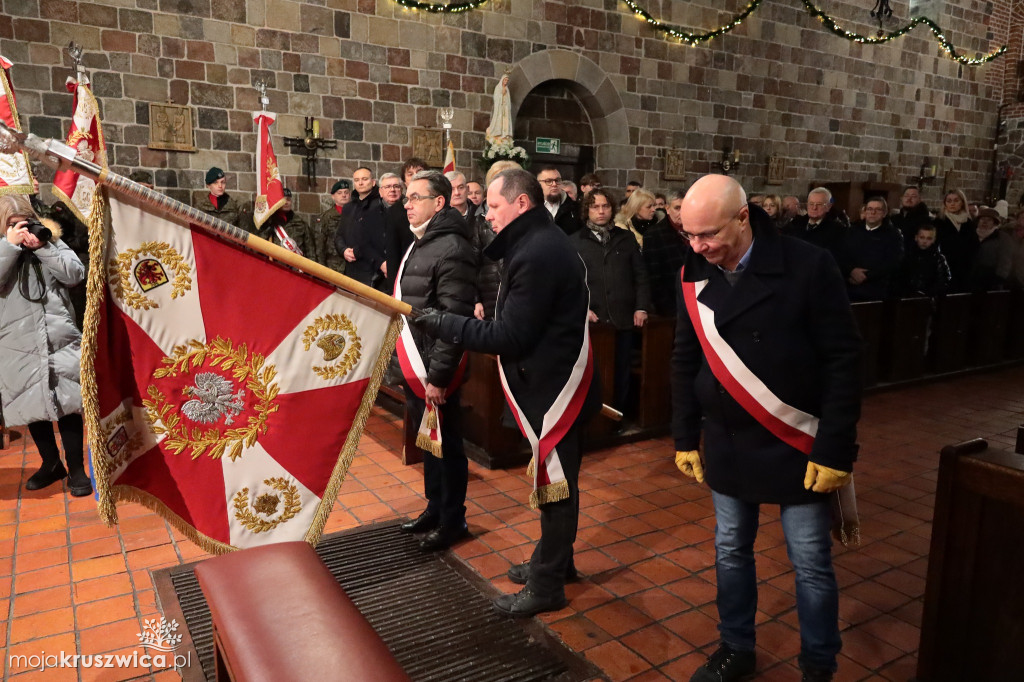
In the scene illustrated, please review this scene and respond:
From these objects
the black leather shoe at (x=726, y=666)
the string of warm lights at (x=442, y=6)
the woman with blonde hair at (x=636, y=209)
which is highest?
the string of warm lights at (x=442, y=6)

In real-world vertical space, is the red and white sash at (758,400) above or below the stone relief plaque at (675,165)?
below

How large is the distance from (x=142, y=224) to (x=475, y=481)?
2903 mm

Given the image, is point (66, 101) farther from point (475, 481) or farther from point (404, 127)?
point (475, 481)

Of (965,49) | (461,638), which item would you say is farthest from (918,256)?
(965,49)

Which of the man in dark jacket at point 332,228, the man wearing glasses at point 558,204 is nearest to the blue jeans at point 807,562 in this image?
the man wearing glasses at point 558,204

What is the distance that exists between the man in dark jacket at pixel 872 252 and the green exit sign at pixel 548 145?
493cm

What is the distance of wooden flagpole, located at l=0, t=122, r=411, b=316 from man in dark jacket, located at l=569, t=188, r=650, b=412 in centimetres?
304

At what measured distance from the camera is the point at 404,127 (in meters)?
9.25

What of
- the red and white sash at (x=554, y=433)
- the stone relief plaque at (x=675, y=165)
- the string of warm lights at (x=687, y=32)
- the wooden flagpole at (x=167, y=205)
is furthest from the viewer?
the stone relief plaque at (x=675, y=165)

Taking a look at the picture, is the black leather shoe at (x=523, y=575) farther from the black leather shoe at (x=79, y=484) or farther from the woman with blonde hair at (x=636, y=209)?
the woman with blonde hair at (x=636, y=209)

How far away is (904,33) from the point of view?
1446 centimetres

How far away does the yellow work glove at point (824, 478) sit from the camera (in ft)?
7.37

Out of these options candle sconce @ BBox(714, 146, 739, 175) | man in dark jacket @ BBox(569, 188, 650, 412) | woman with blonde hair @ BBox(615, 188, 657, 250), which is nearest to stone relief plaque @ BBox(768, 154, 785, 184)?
candle sconce @ BBox(714, 146, 739, 175)

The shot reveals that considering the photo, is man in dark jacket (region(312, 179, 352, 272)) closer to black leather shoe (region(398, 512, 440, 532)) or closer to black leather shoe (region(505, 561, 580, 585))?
black leather shoe (region(398, 512, 440, 532))
